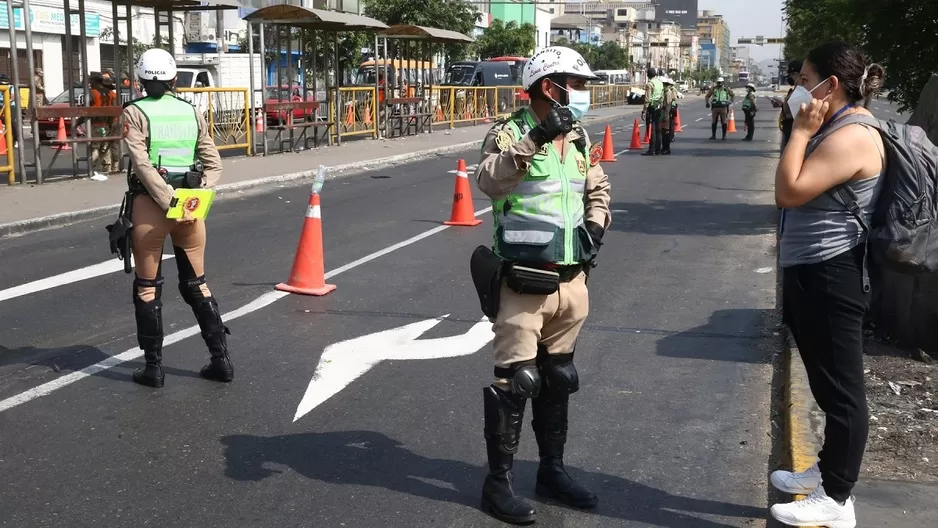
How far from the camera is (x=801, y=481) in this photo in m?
4.29

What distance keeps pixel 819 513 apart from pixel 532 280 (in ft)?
4.50

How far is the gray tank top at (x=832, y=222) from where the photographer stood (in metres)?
3.88

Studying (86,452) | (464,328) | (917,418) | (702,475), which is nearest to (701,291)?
(464,328)

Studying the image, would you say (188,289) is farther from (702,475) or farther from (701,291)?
(701,291)

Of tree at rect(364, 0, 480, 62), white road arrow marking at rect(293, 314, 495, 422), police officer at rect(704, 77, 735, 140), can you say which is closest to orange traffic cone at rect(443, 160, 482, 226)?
white road arrow marking at rect(293, 314, 495, 422)

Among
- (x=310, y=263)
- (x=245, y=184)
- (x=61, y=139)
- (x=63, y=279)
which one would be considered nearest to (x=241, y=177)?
(x=245, y=184)

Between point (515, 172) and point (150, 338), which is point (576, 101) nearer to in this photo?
point (515, 172)

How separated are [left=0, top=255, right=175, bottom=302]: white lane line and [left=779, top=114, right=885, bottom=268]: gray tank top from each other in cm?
618

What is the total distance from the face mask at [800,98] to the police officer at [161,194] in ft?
11.2

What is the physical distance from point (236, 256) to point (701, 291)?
452cm

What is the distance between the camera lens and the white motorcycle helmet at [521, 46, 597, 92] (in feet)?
13.4

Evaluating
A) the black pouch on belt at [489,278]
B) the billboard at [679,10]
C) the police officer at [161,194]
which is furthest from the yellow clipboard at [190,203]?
the billboard at [679,10]

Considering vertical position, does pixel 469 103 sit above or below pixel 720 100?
below

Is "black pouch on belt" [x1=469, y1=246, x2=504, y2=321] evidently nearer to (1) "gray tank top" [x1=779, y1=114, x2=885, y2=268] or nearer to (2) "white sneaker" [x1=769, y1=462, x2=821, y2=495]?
(1) "gray tank top" [x1=779, y1=114, x2=885, y2=268]
